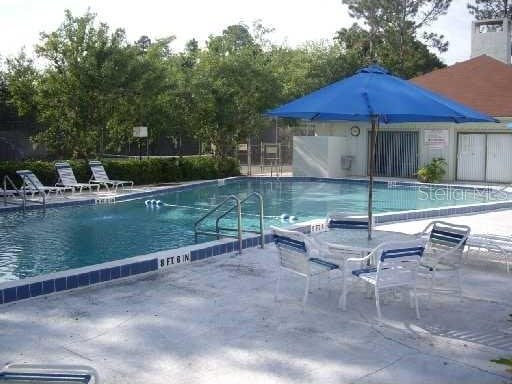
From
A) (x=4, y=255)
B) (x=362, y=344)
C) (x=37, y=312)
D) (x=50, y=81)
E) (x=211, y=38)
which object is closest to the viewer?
(x=362, y=344)

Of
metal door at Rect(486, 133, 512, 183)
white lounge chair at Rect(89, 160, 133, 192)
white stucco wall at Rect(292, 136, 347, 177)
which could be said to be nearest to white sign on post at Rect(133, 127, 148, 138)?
white lounge chair at Rect(89, 160, 133, 192)

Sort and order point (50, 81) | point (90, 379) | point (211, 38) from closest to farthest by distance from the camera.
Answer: point (90, 379) → point (50, 81) → point (211, 38)

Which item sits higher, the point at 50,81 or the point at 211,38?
the point at 211,38

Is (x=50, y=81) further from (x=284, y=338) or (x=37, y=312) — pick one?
(x=284, y=338)

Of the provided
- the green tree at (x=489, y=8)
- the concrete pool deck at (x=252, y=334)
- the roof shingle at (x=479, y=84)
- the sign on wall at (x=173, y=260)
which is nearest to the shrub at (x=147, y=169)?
the roof shingle at (x=479, y=84)

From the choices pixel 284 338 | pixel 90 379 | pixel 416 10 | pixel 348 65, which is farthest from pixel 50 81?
pixel 416 10

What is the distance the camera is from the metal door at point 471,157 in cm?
2120

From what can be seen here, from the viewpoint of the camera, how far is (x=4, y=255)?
9.13 meters

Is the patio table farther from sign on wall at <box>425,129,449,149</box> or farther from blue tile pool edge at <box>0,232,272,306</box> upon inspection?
sign on wall at <box>425,129,449,149</box>

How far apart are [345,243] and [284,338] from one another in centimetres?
155

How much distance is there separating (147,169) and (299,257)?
1497cm

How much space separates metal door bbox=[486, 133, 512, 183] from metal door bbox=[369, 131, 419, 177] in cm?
265

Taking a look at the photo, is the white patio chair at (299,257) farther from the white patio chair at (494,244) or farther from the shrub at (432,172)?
the shrub at (432,172)

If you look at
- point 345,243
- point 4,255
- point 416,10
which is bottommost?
point 4,255
